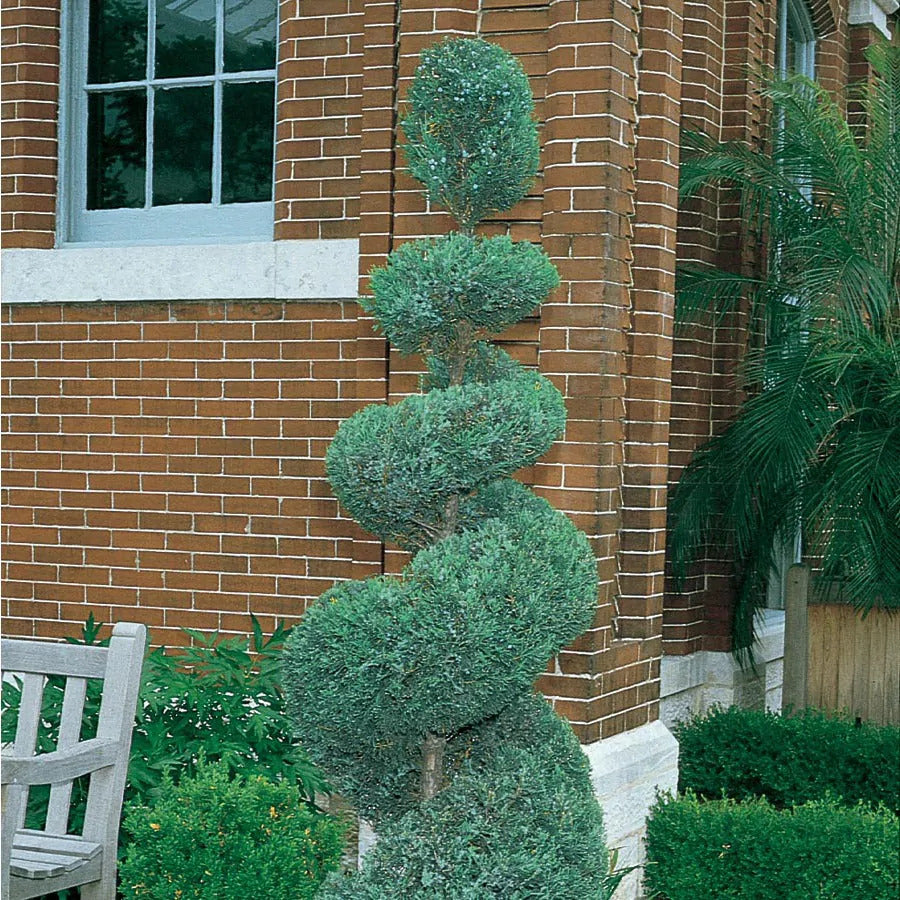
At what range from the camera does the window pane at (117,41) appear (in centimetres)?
664

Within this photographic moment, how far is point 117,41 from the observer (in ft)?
21.9

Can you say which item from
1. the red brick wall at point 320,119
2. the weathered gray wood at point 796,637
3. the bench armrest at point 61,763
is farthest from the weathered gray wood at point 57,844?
the weathered gray wood at point 796,637

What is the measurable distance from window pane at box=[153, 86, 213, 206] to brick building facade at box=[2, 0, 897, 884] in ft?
0.85

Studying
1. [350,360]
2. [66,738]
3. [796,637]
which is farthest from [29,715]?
[796,637]

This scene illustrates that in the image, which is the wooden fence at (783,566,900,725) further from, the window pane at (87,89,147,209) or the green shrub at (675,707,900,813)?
the window pane at (87,89,147,209)

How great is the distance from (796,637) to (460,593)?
365cm

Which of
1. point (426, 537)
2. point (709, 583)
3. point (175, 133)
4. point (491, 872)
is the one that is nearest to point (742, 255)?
point (709, 583)

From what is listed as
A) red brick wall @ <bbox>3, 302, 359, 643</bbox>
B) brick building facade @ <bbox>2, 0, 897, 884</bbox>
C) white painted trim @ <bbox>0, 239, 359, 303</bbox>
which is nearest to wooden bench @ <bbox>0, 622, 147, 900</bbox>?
brick building facade @ <bbox>2, 0, 897, 884</bbox>

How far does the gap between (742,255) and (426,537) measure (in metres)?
3.91

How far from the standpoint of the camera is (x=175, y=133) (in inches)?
259

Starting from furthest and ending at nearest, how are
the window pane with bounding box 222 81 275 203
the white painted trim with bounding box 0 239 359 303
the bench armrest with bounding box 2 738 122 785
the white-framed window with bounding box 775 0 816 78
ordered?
the white-framed window with bounding box 775 0 816 78 < the window pane with bounding box 222 81 275 203 < the white painted trim with bounding box 0 239 359 303 < the bench armrest with bounding box 2 738 122 785

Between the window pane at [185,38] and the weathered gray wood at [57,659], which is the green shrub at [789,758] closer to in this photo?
the weathered gray wood at [57,659]

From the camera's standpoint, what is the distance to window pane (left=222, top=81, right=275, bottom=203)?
6.35 meters

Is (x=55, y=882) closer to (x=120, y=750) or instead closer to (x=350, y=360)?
(x=120, y=750)
